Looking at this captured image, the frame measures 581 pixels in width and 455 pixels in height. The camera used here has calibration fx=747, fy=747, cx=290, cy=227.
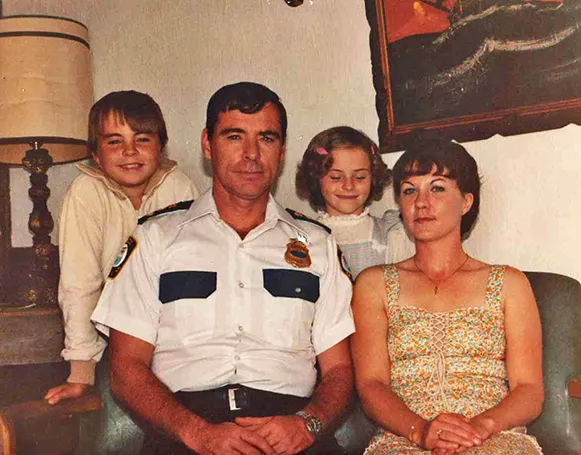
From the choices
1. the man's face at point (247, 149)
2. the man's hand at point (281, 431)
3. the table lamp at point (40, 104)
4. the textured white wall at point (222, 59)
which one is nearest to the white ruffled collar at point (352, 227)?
the textured white wall at point (222, 59)

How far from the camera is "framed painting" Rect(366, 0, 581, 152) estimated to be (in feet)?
5.11

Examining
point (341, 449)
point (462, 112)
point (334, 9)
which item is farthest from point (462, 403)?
point (334, 9)

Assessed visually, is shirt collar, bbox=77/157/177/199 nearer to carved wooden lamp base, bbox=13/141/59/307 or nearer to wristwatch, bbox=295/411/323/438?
carved wooden lamp base, bbox=13/141/59/307

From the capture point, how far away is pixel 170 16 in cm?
205

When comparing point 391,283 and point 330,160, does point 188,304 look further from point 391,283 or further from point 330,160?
point 330,160

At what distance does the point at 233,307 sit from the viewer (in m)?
1.57

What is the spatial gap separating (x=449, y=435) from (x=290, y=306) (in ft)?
1.43

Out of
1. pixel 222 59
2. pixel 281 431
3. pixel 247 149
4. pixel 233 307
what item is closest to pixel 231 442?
A: pixel 281 431

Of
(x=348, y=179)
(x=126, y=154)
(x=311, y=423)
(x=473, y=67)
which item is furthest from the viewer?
(x=348, y=179)

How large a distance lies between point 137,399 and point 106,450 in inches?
7.5

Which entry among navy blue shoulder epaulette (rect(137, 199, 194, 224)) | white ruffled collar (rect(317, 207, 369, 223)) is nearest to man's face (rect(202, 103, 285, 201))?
navy blue shoulder epaulette (rect(137, 199, 194, 224))

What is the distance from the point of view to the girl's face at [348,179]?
1.88 meters

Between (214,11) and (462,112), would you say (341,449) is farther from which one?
(214,11)

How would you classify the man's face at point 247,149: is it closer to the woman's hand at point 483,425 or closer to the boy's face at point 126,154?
the boy's face at point 126,154
